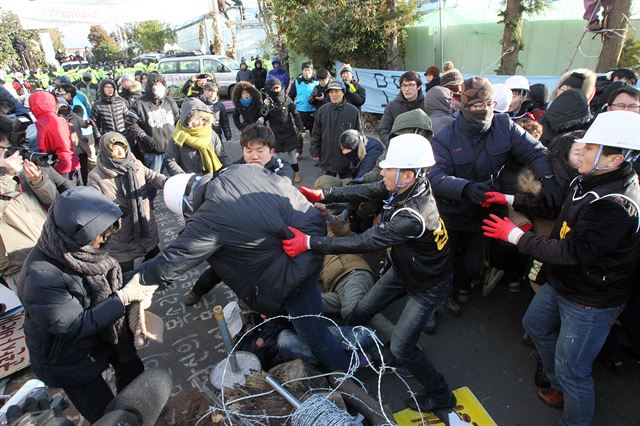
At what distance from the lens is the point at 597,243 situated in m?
1.83

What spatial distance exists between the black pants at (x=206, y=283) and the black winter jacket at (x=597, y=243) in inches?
111

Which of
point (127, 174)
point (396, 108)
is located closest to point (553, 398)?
point (396, 108)

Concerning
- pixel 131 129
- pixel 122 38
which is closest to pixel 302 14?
pixel 131 129

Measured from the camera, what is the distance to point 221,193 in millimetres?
2129

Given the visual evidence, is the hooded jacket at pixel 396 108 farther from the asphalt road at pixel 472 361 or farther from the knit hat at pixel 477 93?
the asphalt road at pixel 472 361

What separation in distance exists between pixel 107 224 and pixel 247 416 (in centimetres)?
119

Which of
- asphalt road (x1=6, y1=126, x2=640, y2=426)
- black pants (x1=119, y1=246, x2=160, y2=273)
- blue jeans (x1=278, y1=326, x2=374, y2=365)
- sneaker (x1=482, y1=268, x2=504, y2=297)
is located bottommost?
asphalt road (x1=6, y1=126, x2=640, y2=426)

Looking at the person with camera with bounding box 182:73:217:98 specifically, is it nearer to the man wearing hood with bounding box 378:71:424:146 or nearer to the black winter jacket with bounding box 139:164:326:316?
the man wearing hood with bounding box 378:71:424:146

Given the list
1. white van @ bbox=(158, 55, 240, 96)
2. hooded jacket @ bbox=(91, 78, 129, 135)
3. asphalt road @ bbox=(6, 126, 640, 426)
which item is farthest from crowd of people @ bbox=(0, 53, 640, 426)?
white van @ bbox=(158, 55, 240, 96)

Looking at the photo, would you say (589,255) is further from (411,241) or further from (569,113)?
(569,113)

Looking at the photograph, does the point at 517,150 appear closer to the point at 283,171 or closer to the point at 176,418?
the point at 283,171

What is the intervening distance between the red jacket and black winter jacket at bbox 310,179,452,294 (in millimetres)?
4234

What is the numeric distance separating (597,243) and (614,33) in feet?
22.0

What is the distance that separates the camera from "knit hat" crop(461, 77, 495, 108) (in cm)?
283
